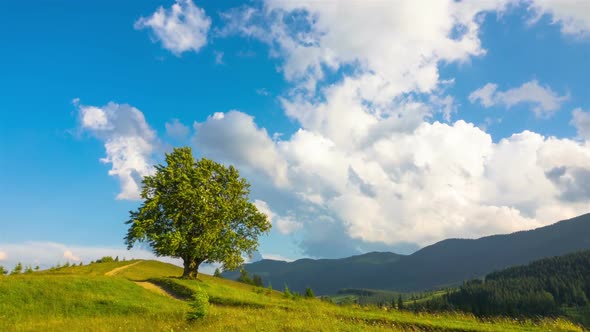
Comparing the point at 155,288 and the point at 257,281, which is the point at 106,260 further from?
the point at 257,281

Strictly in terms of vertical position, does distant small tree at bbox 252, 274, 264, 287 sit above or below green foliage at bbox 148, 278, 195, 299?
above

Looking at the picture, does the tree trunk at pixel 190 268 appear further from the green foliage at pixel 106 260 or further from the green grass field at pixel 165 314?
the green foliage at pixel 106 260

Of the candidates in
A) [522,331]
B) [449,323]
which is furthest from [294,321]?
[522,331]

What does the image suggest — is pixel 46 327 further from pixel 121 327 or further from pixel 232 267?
pixel 232 267

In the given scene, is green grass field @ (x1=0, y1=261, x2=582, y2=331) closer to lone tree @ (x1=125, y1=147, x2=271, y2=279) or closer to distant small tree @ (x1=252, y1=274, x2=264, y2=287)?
lone tree @ (x1=125, y1=147, x2=271, y2=279)

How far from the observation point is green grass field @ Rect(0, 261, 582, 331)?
60.8ft

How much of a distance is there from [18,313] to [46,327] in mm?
9862

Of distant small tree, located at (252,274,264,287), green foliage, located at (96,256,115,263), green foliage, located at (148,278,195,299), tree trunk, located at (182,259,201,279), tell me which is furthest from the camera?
distant small tree, located at (252,274,264,287)

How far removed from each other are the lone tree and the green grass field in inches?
220

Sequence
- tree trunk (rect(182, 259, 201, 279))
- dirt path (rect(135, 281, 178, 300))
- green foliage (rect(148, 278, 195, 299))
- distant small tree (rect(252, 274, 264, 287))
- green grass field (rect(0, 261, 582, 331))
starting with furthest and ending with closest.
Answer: distant small tree (rect(252, 274, 264, 287)) → tree trunk (rect(182, 259, 201, 279)) → dirt path (rect(135, 281, 178, 300)) → green foliage (rect(148, 278, 195, 299)) → green grass field (rect(0, 261, 582, 331))

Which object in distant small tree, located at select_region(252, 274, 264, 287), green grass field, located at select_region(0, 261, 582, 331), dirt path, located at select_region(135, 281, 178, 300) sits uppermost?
distant small tree, located at select_region(252, 274, 264, 287)

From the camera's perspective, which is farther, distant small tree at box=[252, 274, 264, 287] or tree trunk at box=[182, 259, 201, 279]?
distant small tree at box=[252, 274, 264, 287]

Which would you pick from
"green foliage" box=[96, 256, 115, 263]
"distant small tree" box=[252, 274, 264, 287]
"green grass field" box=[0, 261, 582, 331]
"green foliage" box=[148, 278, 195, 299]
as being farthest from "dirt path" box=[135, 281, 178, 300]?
"distant small tree" box=[252, 274, 264, 287]

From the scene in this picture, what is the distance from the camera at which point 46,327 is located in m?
20.8
